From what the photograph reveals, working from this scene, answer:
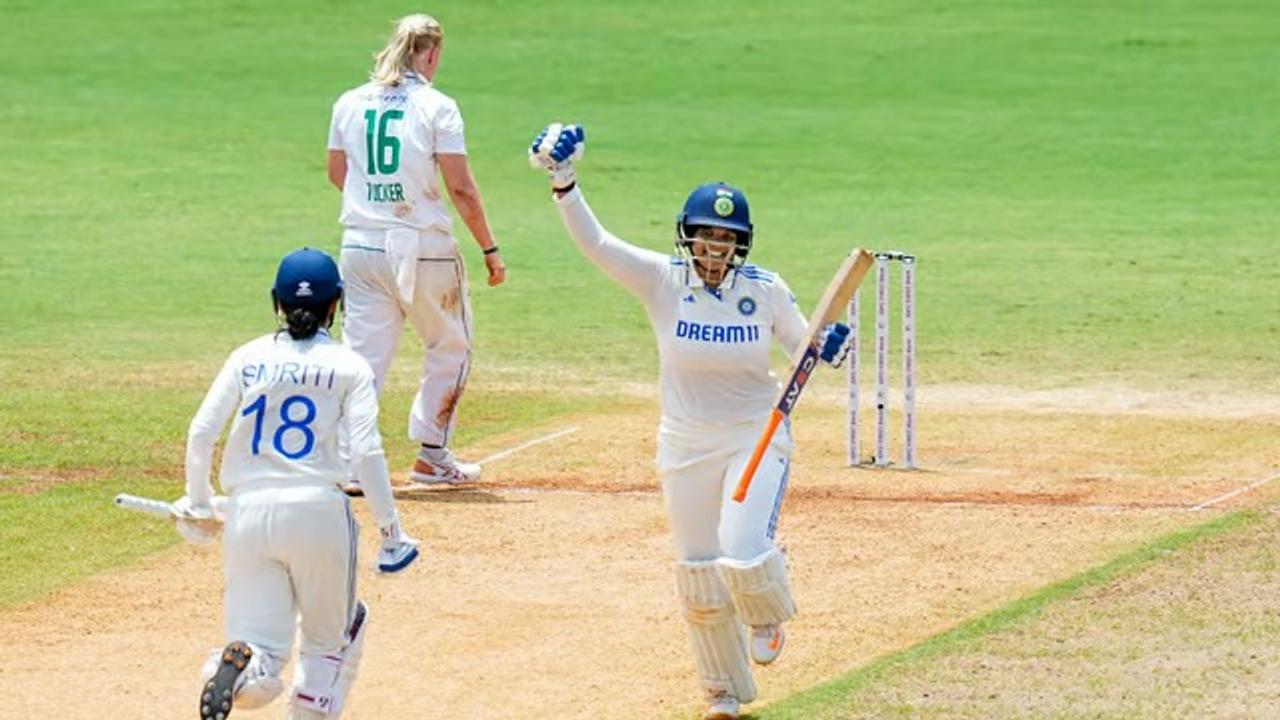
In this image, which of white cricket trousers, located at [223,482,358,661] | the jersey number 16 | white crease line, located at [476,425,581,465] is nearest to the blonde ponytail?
the jersey number 16

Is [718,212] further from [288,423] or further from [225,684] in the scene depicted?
[225,684]

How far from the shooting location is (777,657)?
10.9 m

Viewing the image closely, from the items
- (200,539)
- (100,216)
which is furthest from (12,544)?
(100,216)

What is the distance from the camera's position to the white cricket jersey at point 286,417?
30.5ft

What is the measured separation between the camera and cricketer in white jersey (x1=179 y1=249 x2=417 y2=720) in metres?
9.22

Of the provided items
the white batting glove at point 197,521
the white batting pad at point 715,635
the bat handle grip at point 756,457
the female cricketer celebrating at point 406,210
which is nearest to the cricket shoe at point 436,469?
the female cricketer celebrating at point 406,210

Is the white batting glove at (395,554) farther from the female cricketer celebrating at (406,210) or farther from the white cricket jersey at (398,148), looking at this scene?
the white cricket jersey at (398,148)

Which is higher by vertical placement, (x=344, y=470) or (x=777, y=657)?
(x=344, y=470)

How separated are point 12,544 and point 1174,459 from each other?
673 centimetres

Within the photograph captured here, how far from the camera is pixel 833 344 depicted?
Result: 10.4 meters

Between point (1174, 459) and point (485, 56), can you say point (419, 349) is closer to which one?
point (1174, 459)

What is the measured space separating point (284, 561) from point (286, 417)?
0.50 metres

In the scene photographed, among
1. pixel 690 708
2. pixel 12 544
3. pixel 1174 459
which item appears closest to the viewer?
pixel 690 708

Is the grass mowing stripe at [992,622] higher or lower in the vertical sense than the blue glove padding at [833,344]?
lower
